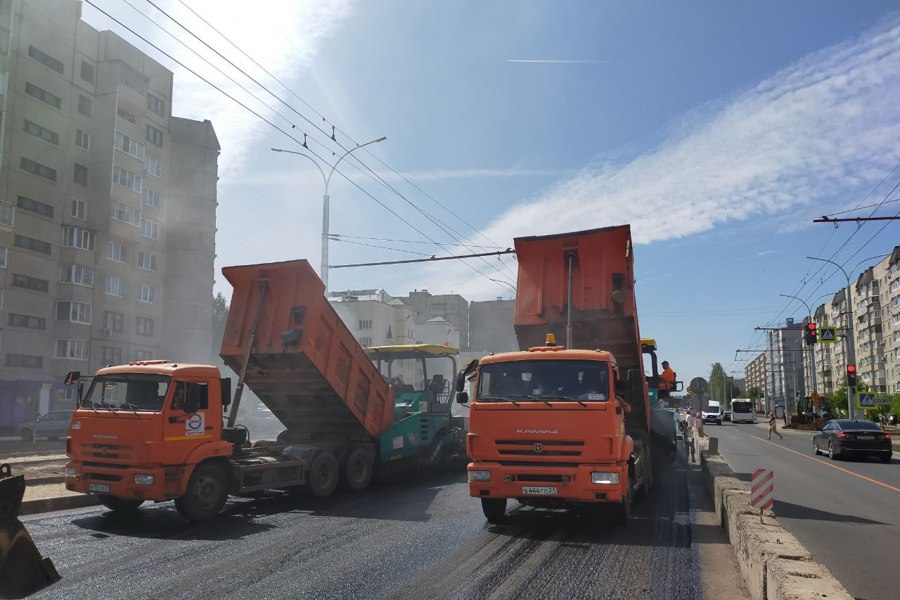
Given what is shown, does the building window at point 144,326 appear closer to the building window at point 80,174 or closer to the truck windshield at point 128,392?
the building window at point 80,174

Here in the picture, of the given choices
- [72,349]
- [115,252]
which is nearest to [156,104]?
[115,252]

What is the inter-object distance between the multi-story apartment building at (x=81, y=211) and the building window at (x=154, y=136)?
10cm

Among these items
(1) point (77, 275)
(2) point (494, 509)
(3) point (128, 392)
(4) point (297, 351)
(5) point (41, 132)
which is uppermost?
(5) point (41, 132)

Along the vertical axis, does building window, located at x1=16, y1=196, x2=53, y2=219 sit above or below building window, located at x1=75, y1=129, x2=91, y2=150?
below

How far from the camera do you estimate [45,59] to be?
40.7 metres

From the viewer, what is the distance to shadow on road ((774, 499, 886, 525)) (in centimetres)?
950

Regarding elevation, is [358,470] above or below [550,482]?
below

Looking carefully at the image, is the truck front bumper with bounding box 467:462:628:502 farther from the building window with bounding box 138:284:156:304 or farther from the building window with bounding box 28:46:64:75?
the building window with bounding box 138:284:156:304

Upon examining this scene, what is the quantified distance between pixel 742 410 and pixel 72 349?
→ 5690 cm

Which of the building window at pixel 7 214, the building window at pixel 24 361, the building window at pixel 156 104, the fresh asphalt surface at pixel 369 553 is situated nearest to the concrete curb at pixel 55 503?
the fresh asphalt surface at pixel 369 553

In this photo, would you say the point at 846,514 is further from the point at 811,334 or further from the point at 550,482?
the point at 811,334

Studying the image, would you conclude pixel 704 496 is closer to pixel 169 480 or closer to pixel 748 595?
pixel 748 595

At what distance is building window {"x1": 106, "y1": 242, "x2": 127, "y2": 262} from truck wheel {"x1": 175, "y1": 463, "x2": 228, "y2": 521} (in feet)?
131

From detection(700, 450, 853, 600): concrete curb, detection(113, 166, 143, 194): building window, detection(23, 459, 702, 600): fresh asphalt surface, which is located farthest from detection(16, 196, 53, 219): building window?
detection(700, 450, 853, 600): concrete curb
